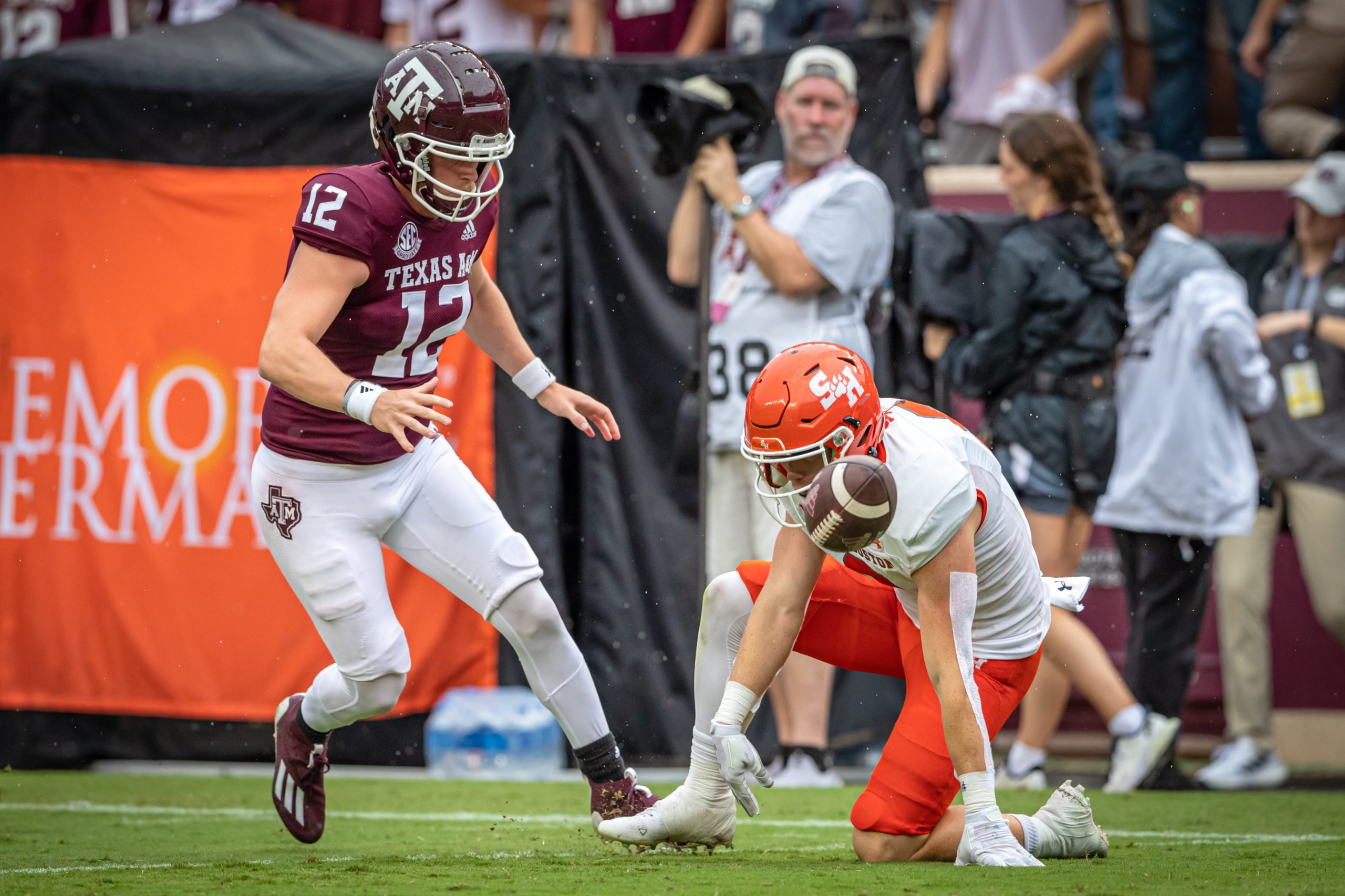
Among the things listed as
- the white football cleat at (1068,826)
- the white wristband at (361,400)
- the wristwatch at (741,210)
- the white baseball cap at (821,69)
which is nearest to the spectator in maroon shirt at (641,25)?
the white baseball cap at (821,69)

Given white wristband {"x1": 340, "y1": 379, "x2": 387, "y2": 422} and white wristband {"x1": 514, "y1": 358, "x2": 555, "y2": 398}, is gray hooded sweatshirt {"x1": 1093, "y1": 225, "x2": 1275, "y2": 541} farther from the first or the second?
white wristband {"x1": 340, "y1": 379, "x2": 387, "y2": 422}

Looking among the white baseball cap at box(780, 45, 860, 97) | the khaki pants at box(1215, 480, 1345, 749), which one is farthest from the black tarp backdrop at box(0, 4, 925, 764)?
the khaki pants at box(1215, 480, 1345, 749)

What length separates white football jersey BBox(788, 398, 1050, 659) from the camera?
3.48 metres

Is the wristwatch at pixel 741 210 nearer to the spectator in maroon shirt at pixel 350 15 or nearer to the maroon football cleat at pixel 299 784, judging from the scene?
the maroon football cleat at pixel 299 784

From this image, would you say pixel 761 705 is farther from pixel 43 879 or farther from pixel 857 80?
pixel 43 879

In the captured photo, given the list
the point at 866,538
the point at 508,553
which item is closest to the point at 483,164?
the point at 508,553

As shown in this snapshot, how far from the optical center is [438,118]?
3.83 metres

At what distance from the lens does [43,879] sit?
348 centimetres

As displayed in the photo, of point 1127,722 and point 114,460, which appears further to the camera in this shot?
point 114,460

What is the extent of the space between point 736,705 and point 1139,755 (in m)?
2.53

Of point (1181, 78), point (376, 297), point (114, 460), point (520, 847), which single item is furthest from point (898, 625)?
point (1181, 78)

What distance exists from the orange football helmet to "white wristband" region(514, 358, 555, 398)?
97 cm

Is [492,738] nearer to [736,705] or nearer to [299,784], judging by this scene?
[299,784]

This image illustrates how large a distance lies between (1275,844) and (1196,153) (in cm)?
458
